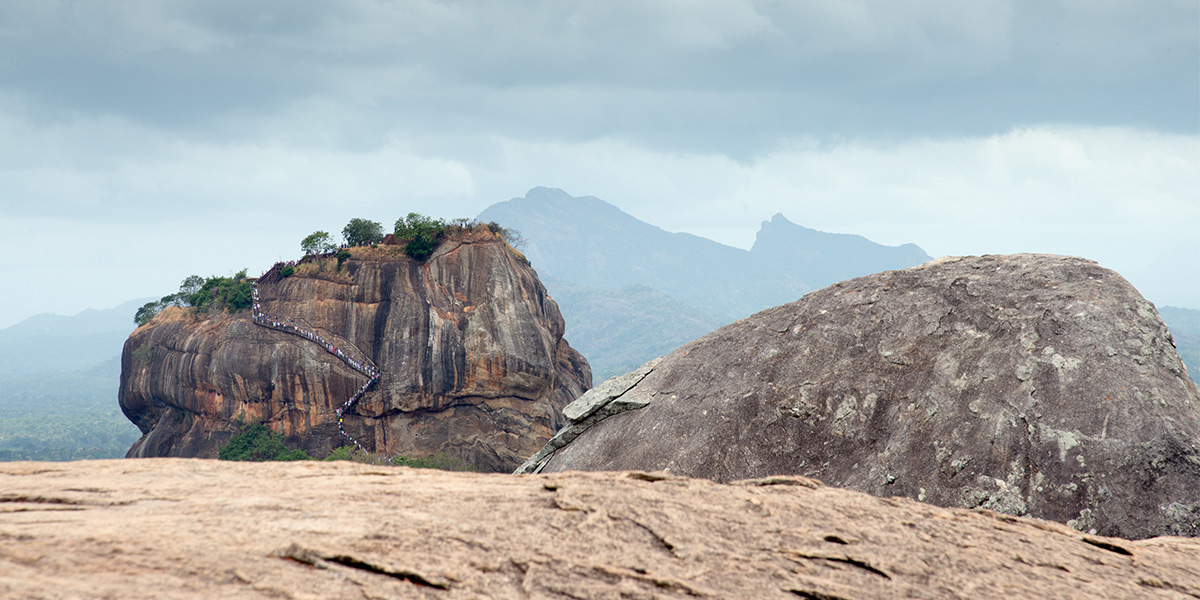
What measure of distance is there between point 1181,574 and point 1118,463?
160 inches

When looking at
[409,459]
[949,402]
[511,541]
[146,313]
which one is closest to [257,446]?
[409,459]

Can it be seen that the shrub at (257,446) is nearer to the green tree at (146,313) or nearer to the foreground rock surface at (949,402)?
the green tree at (146,313)

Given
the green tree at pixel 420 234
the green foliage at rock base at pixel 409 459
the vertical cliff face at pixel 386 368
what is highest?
the green tree at pixel 420 234

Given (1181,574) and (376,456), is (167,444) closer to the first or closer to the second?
(376,456)

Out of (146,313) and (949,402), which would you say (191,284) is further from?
(949,402)

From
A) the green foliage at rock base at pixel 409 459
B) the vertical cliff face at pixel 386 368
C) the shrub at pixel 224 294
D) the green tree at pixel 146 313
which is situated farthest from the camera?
the green tree at pixel 146 313

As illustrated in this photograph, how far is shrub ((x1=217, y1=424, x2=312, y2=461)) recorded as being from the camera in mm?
60938

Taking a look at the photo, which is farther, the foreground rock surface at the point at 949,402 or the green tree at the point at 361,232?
the green tree at the point at 361,232

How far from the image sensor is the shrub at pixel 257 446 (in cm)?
6094

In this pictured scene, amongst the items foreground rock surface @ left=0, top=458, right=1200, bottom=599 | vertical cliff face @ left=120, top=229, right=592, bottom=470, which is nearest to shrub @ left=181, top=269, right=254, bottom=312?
vertical cliff face @ left=120, top=229, right=592, bottom=470

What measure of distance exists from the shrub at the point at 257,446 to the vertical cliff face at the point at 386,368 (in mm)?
1009

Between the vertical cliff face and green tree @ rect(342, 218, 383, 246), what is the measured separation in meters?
7.21

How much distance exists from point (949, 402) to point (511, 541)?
32.8 feet

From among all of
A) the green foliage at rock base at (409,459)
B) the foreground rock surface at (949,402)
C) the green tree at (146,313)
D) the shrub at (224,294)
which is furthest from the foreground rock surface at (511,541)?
the green tree at (146,313)
